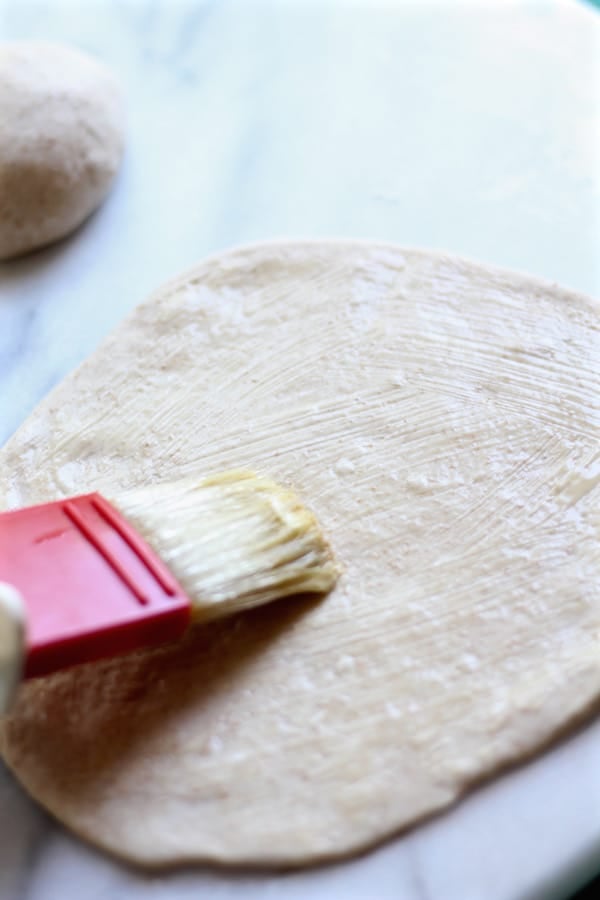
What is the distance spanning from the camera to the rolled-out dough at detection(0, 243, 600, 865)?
731 mm

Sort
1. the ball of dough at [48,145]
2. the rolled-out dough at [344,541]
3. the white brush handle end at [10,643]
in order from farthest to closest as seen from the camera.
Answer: the ball of dough at [48,145], the rolled-out dough at [344,541], the white brush handle end at [10,643]

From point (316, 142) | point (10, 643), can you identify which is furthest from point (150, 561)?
point (316, 142)

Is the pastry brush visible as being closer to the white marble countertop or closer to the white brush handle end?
the white brush handle end

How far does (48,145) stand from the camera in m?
1.15

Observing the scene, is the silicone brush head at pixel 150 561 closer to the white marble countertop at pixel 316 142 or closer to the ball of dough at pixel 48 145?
the white marble countertop at pixel 316 142

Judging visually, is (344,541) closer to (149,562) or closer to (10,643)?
(149,562)

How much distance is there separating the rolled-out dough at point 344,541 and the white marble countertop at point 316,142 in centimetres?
14

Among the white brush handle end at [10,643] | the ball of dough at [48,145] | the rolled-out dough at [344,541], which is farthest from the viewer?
the ball of dough at [48,145]

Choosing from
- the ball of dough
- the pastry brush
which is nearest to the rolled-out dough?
the pastry brush

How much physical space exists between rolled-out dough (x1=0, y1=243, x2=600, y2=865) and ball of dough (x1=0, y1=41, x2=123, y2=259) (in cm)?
23

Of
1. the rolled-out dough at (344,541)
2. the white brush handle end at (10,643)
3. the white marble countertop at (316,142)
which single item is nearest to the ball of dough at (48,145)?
the white marble countertop at (316,142)

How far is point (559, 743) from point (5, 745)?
46 cm

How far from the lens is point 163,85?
4.65 ft

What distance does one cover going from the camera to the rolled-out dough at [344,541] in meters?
0.73
